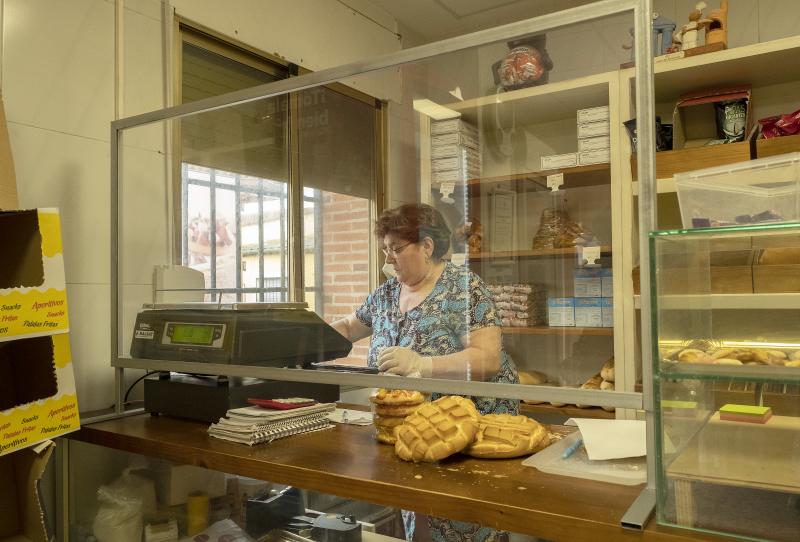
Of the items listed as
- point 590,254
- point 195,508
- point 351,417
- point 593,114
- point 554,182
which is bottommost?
point 195,508

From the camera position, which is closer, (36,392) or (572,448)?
(572,448)

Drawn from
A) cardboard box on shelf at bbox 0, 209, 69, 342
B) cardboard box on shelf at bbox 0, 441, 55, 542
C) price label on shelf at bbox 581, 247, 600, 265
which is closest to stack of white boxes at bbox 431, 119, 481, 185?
price label on shelf at bbox 581, 247, 600, 265

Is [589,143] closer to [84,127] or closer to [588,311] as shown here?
[588,311]

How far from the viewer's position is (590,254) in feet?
3.24

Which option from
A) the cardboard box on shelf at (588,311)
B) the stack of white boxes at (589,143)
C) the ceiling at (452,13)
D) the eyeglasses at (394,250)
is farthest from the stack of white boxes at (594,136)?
the ceiling at (452,13)

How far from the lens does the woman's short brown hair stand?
111cm

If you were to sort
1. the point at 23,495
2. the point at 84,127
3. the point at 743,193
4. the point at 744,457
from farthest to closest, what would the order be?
the point at 84,127, the point at 23,495, the point at 743,193, the point at 744,457

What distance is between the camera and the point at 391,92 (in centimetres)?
124

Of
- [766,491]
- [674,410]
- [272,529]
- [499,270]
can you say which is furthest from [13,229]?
[766,491]

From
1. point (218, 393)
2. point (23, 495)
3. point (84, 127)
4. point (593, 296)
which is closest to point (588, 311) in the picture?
point (593, 296)

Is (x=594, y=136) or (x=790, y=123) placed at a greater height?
(x=790, y=123)

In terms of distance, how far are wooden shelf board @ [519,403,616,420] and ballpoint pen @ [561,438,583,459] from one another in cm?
5

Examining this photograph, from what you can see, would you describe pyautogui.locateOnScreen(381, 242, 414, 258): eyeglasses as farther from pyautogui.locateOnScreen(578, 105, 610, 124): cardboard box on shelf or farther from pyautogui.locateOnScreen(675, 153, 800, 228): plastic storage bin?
pyautogui.locateOnScreen(675, 153, 800, 228): plastic storage bin

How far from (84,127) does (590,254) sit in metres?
1.56
